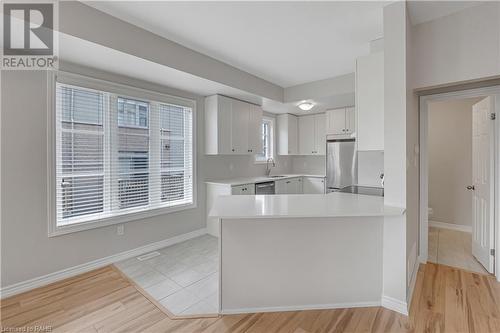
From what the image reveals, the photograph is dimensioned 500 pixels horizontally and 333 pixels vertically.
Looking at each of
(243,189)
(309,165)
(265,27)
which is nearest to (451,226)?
(309,165)

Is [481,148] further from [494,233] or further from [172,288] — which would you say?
[172,288]

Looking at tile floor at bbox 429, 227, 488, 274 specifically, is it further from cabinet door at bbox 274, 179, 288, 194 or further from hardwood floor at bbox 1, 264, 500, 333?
cabinet door at bbox 274, 179, 288, 194

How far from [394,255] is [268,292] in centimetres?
113

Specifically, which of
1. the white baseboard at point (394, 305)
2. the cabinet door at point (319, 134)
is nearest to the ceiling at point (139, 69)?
the cabinet door at point (319, 134)

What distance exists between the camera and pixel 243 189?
3990 millimetres

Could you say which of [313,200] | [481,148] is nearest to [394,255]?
[313,200]

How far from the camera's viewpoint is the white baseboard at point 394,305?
2.02 m

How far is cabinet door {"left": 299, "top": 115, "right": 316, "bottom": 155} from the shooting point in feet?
18.7

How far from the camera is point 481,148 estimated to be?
2.94m

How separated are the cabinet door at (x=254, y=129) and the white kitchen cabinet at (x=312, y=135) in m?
1.46

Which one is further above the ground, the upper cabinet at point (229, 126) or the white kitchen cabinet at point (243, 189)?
the upper cabinet at point (229, 126)

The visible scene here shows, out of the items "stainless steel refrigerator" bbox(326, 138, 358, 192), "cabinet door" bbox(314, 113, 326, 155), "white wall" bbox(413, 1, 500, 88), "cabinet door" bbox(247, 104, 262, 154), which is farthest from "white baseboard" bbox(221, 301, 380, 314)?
"cabinet door" bbox(314, 113, 326, 155)

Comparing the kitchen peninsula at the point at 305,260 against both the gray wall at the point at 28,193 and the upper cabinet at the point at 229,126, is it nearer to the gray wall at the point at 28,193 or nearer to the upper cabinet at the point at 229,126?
the gray wall at the point at 28,193

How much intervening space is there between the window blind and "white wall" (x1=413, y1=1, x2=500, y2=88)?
3.19 meters
